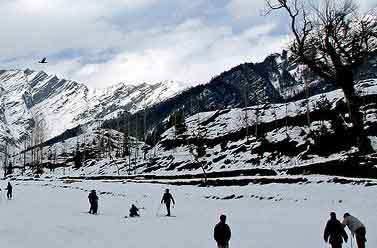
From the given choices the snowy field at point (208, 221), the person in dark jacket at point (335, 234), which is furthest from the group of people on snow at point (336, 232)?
the snowy field at point (208, 221)

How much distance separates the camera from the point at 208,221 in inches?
1133

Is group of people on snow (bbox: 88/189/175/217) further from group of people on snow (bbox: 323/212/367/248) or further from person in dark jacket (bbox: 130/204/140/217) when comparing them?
group of people on snow (bbox: 323/212/367/248)

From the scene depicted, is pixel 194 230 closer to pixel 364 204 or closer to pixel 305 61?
pixel 364 204

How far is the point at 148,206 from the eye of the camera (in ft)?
131

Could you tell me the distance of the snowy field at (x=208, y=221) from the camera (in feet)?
68.0

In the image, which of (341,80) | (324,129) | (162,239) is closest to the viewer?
(162,239)

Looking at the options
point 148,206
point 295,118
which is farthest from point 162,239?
point 295,118

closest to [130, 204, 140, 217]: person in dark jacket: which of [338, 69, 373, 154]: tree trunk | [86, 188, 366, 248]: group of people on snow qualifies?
[338, 69, 373, 154]: tree trunk

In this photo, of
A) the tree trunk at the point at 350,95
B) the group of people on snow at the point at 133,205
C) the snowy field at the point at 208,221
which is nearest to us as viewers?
the snowy field at the point at 208,221

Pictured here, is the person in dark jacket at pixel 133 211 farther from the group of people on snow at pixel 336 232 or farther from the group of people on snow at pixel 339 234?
the group of people on snow at pixel 339 234

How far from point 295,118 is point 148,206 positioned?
2266 inches

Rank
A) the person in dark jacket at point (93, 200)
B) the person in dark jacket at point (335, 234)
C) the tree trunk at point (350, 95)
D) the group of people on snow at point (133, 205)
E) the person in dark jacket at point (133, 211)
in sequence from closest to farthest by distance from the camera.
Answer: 1. the person in dark jacket at point (335, 234)
2. the tree trunk at point (350, 95)
3. the person in dark jacket at point (133, 211)
4. the group of people on snow at point (133, 205)
5. the person in dark jacket at point (93, 200)

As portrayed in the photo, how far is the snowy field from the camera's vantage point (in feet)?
68.0

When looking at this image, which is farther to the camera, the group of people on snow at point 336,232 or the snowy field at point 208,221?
the snowy field at point 208,221
